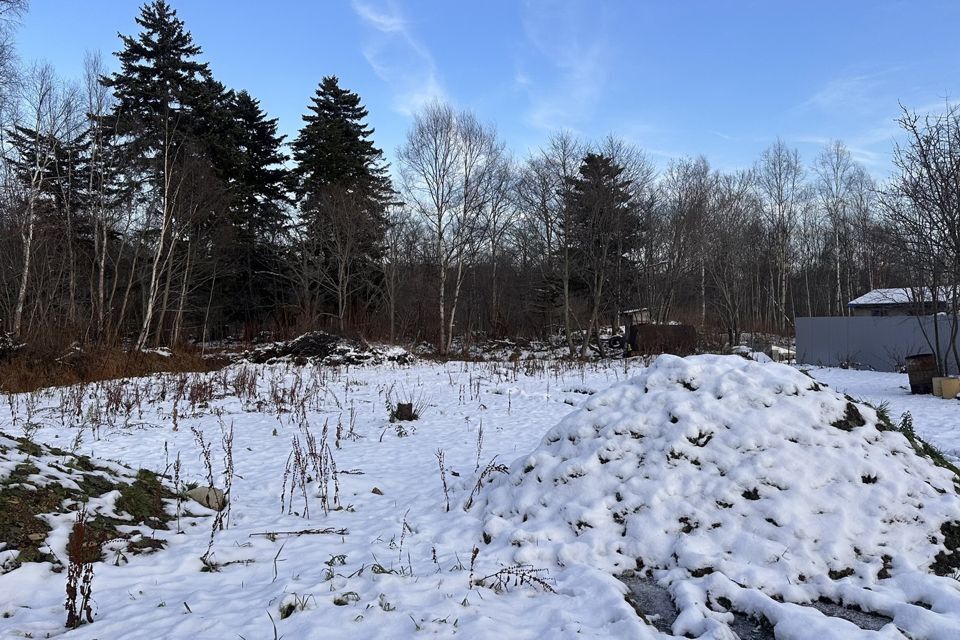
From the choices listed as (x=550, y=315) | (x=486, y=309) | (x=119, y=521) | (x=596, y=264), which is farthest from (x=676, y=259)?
(x=119, y=521)

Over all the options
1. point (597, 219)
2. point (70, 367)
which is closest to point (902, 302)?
point (597, 219)

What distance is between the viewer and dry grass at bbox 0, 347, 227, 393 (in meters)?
11.6

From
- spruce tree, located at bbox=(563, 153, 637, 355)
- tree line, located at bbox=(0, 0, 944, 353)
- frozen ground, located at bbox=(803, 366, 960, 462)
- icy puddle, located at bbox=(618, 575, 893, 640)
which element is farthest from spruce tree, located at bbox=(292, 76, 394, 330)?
icy puddle, located at bbox=(618, 575, 893, 640)

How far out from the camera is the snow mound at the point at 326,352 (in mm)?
18078

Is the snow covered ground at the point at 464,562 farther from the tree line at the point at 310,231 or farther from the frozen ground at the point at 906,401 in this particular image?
the tree line at the point at 310,231

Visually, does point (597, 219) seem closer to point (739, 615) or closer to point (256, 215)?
point (256, 215)

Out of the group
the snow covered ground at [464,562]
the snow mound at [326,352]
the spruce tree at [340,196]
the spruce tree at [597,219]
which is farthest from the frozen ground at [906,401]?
the spruce tree at [340,196]

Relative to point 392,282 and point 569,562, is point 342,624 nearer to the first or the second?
point 569,562

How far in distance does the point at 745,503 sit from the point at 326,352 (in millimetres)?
16472

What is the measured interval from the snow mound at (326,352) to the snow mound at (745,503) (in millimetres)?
14302

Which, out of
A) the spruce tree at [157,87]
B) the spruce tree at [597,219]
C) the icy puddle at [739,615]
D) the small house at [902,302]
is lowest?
the icy puddle at [739,615]

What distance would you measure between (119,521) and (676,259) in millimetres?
24837

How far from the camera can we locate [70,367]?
13.1 m

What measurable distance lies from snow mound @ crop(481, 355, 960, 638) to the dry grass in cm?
1150
